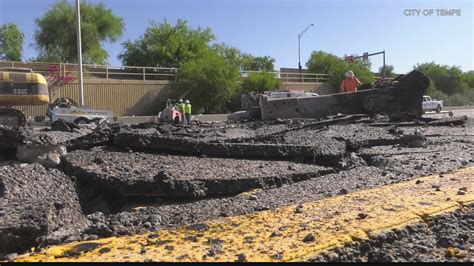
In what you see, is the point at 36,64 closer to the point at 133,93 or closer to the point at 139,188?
the point at 133,93

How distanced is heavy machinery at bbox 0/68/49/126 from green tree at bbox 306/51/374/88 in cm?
4129

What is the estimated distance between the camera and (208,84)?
39.3 m

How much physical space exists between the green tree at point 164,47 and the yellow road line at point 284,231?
137 feet

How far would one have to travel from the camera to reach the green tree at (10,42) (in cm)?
4753

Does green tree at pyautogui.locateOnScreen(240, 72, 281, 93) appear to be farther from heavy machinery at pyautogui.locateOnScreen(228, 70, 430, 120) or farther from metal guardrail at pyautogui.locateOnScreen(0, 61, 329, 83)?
heavy machinery at pyautogui.locateOnScreen(228, 70, 430, 120)

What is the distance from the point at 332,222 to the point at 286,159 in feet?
9.61

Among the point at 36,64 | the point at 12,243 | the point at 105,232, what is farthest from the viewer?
the point at 36,64

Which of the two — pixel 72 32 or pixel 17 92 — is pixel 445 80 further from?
pixel 17 92

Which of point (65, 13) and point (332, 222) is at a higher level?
point (65, 13)

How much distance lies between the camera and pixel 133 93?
1491 inches

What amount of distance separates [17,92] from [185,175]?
15.0 meters

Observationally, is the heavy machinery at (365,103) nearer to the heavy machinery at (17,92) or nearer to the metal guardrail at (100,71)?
the heavy machinery at (17,92)

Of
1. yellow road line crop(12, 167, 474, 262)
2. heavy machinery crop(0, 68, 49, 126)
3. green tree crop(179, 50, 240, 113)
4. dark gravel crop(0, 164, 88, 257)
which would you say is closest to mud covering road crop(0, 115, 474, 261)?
dark gravel crop(0, 164, 88, 257)

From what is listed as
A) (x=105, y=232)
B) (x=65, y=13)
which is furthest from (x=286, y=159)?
(x=65, y=13)
